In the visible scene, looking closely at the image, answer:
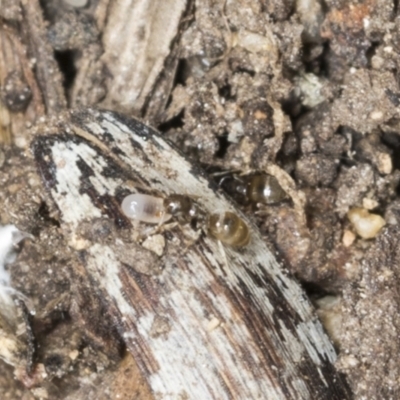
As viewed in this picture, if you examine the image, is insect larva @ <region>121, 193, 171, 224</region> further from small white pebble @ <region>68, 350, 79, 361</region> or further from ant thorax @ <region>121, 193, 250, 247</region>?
small white pebble @ <region>68, 350, 79, 361</region>

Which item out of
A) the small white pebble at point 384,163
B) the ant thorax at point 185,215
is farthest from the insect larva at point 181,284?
the small white pebble at point 384,163

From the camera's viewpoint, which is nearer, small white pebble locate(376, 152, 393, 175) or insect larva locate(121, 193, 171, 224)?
insect larva locate(121, 193, 171, 224)

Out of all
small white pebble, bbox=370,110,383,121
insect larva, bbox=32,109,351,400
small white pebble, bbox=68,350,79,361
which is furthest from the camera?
small white pebble, bbox=370,110,383,121

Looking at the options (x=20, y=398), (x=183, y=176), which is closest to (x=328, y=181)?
(x=183, y=176)

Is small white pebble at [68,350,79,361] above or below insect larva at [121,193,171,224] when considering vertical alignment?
below

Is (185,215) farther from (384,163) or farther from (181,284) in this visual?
(384,163)

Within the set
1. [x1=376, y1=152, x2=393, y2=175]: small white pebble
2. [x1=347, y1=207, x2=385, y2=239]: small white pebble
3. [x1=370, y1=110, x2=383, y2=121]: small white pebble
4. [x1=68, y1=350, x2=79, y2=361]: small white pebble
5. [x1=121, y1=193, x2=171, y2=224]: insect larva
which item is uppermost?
[x1=370, y1=110, x2=383, y2=121]: small white pebble

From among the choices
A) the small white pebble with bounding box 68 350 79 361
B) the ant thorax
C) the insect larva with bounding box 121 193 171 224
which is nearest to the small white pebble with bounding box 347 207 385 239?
the ant thorax

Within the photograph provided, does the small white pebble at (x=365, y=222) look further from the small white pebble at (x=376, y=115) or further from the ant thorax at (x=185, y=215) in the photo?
the ant thorax at (x=185, y=215)
